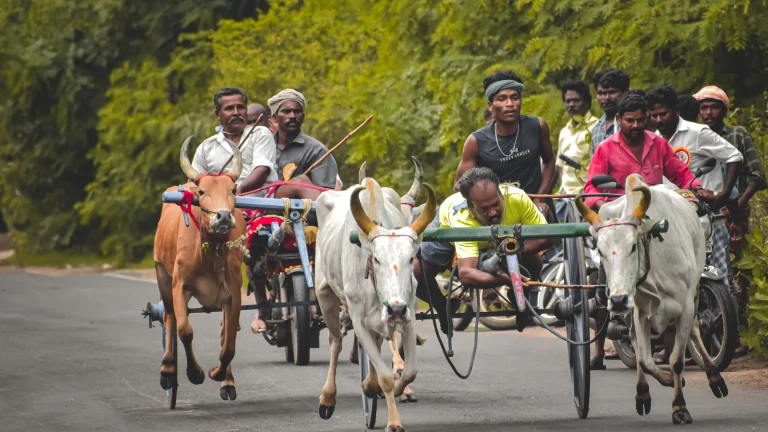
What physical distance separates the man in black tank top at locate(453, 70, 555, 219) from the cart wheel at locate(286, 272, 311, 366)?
7.29ft

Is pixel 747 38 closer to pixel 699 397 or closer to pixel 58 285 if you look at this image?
pixel 699 397

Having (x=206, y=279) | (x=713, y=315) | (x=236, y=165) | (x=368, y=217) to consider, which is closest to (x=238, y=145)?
(x=236, y=165)

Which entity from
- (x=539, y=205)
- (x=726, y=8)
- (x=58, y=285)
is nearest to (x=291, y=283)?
(x=539, y=205)

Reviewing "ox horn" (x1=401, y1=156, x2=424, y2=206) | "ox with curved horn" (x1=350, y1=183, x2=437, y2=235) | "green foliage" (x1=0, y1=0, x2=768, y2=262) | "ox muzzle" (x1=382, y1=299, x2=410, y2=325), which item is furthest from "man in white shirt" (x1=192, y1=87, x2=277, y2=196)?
"green foliage" (x1=0, y1=0, x2=768, y2=262)

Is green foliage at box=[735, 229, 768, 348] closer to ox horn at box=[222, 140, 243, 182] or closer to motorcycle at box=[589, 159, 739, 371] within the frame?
motorcycle at box=[589, 159, 739, 371]

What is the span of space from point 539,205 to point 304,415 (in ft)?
8.39

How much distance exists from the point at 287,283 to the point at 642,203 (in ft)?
15.5

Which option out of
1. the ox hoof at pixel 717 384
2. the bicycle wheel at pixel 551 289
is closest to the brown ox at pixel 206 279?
the ox hoof at pixel 717 384

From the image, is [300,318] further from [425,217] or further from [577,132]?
[425,217]

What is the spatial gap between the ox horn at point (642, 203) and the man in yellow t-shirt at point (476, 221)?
3.70 ft

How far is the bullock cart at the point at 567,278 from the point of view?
8.41 meters

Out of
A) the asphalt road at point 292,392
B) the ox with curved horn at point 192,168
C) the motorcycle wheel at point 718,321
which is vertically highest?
the ox with curved horn at point 192,168

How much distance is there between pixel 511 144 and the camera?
10008mm

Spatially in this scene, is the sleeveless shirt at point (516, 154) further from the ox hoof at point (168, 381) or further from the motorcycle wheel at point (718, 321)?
the ox hoof at point (168, 381)
